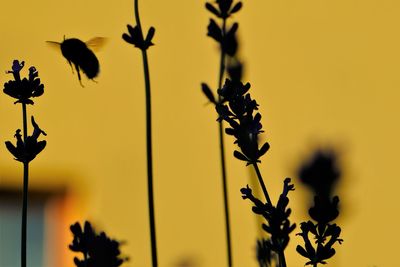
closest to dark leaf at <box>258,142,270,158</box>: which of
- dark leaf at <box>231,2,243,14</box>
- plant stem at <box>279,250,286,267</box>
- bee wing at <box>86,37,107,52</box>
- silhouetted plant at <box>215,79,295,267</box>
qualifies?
silhouetted plant at <box>215,79,295,267</box>

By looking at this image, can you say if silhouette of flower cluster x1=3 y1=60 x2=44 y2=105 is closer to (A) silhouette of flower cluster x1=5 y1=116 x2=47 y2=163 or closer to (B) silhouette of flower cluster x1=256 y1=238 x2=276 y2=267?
(A) silhouette of flower cluster x1=5 y1=116 x2=47 y2=163

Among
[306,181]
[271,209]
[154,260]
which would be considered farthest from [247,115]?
[306,181]

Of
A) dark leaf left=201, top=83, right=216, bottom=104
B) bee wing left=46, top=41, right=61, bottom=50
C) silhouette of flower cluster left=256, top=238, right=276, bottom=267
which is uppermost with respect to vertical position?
bee wing left=46, top=41, right=61, bottom=50

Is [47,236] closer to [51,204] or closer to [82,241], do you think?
[51,204]

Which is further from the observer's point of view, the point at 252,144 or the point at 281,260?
the point at 252,144

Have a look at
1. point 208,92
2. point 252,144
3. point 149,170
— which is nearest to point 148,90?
point 149,170

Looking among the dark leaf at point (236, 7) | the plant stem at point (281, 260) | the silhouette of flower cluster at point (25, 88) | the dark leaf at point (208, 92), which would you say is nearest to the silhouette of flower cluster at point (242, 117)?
the plant stem at point (281, 260)

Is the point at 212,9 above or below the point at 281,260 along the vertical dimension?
above

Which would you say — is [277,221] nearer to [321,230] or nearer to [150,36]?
[321,230]
